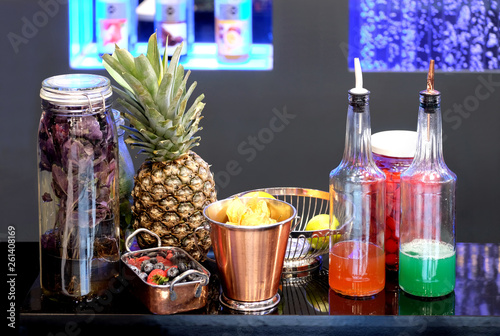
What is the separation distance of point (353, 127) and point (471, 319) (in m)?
0.38

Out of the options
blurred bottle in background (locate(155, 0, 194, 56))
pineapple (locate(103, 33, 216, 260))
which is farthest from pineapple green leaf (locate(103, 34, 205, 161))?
blurred bottle in background (locate(155, 0, 194, 56))

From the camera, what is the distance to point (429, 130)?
3.85ft

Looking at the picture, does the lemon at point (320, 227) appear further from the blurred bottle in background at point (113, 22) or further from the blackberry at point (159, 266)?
the blurred bottle in background at point (113, 22)

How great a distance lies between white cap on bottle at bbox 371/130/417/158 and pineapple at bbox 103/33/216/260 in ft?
1.15

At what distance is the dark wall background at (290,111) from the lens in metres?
2.85

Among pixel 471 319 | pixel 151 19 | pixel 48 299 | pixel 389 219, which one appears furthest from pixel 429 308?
pixel 151 19

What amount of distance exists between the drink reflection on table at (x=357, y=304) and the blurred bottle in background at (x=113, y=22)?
1932mm

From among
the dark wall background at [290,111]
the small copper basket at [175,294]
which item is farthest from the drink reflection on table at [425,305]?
the dark wall background at [290,111]

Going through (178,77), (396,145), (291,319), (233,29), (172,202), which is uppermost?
(233,29)

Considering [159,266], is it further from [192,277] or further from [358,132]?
[358,132]

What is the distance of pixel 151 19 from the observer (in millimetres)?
2982

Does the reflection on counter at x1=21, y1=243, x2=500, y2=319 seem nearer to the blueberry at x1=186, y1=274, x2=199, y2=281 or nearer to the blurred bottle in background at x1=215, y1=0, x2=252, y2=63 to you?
the blueberry at x1=186, y1=274, x2=199, y2=281

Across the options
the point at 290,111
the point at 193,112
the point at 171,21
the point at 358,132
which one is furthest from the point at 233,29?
the point at 358,132

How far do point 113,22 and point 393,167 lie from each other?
74.0 inches
